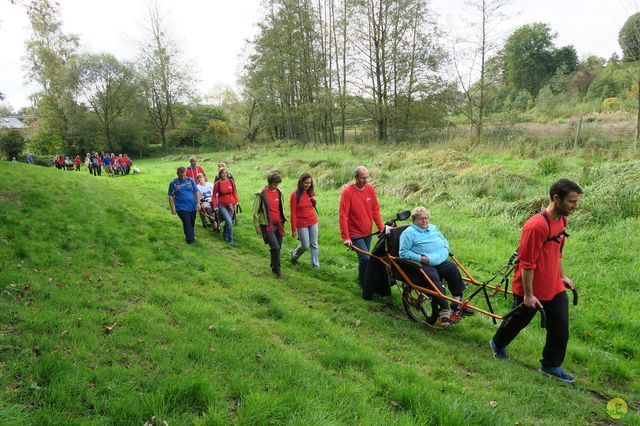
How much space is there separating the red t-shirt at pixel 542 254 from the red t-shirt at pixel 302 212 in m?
3.79

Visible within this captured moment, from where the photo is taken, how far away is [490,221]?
357 inches

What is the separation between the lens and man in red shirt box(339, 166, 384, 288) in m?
6.13

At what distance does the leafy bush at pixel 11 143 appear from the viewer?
120 feet

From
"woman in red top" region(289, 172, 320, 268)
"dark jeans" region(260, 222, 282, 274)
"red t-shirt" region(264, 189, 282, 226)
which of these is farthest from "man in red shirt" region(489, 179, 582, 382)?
"red t-shirt" region(264, 189, 282, 226)

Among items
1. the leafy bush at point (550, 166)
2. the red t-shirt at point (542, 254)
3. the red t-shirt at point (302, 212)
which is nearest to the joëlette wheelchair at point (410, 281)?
the red t-shirt at point (542, 254)

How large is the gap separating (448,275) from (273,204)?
3327 mm

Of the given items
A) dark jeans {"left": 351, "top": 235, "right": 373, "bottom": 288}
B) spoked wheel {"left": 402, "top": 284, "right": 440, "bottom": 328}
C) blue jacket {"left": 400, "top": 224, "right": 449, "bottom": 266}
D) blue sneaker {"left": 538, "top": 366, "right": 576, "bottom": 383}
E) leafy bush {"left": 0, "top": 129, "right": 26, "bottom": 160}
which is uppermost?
leafy bush {"left": 0, "top": 129, "right": 26, "bottom": 160}

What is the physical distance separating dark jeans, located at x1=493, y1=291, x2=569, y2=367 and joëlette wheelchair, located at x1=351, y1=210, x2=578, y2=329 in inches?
16.6

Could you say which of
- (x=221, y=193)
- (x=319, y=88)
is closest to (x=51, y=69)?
(x=319, y=88)

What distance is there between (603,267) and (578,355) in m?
2.67

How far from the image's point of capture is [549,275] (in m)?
3.80

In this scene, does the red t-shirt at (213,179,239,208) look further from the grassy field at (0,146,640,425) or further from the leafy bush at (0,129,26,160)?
the leafy bush at (0,129,26,160)

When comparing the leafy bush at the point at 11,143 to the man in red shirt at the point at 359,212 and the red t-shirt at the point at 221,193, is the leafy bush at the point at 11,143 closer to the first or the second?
the red t-shirt at the point at 221,193

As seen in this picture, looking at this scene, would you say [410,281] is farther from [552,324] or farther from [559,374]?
[559,374]
